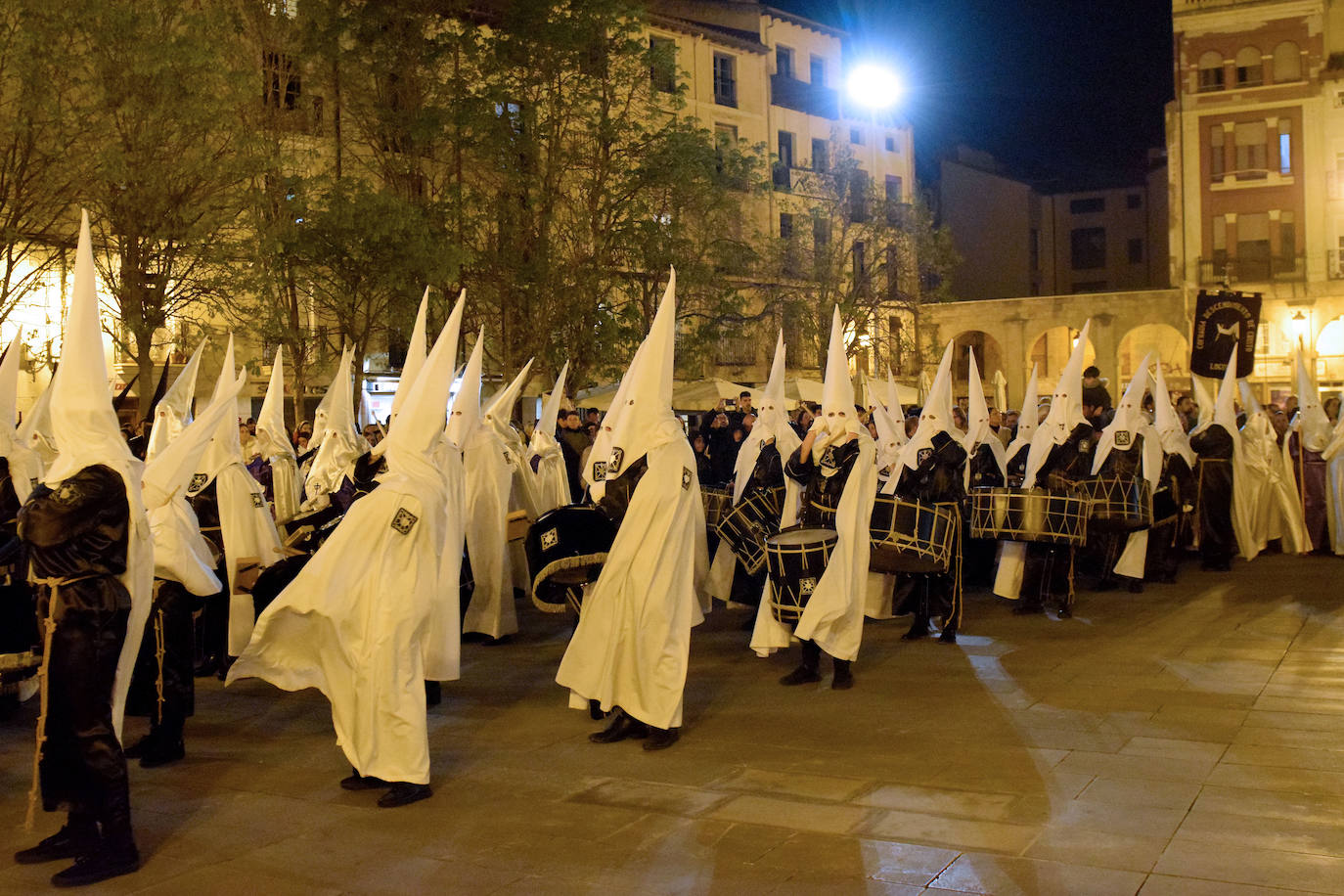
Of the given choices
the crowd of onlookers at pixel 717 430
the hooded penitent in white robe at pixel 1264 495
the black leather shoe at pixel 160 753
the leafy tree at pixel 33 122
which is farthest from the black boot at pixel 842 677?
the leafy tree at pixel 33 122

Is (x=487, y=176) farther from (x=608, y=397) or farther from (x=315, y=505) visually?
(x=315, y=505)

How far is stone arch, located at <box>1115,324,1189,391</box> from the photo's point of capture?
153ft

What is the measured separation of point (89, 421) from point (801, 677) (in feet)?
17.3

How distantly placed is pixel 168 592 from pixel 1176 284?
44.6 meters

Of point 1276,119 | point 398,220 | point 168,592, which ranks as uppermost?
point 1276,119

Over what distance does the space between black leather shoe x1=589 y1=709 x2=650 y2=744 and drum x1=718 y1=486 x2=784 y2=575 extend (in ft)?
9.97

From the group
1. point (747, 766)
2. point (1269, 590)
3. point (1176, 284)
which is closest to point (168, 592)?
point (747, 766)

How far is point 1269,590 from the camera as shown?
1361 cm

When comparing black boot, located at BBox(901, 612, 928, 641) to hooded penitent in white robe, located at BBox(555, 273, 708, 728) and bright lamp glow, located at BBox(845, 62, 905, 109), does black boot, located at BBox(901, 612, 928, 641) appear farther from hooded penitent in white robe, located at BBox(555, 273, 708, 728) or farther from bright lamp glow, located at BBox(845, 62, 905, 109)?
bright lamp glow, located at BBox(845, 62, 905, 109)

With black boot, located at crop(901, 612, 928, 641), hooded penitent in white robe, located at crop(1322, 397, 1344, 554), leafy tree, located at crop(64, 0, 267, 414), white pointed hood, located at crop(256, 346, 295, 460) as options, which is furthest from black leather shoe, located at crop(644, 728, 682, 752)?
hooded penitent in white robe, located at crop(1322, 397, 1344, 554)

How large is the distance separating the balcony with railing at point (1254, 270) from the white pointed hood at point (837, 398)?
1555 inches

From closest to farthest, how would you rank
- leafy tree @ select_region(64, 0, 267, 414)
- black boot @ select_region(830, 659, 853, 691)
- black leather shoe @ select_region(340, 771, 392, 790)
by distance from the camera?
1. black leather shoe @ select_region(340, 771, 392, 790)
2. black boot @ select_region(830, 659, 853, 691)
3. leafy tree @ select_region(64, 0, 267, 414)

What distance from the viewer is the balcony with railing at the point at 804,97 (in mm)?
49188

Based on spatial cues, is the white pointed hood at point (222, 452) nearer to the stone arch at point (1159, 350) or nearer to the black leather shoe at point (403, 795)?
the black leather shoe at point (403, 795)
